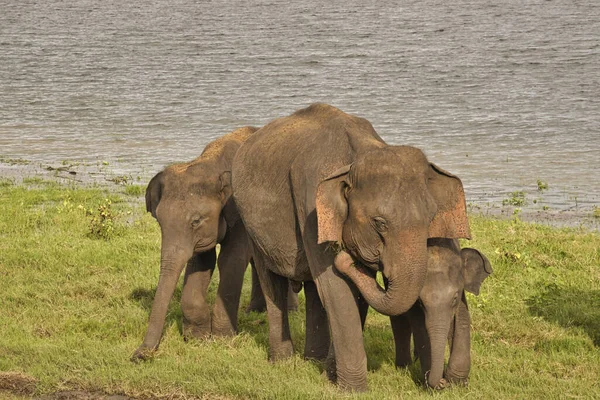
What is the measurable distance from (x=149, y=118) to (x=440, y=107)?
21.1 ft

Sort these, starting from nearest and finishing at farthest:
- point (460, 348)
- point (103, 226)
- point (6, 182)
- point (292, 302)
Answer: point (460, 348)
point (292, 302)
point (103, 226)
point (6, 182)

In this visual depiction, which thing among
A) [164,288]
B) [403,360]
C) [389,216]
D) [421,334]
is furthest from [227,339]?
[389,216]

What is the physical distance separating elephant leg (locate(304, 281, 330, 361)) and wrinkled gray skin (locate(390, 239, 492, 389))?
2.29 feet

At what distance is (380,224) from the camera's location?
7.00 m

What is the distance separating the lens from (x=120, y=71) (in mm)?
32719

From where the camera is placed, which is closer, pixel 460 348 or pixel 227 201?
pixel 460 348

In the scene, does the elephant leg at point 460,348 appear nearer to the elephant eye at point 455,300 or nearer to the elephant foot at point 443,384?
the elephant foot at point 443,384

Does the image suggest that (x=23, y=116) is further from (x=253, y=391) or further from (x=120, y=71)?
(x=253, y=391)

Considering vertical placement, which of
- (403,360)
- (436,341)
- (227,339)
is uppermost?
(436,341)

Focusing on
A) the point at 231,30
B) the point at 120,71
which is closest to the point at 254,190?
the point at 120,71

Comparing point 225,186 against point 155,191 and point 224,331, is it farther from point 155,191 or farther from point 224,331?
point 224,331

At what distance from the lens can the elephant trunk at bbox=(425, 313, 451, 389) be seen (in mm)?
7188

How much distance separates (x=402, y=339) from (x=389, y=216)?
1.67 m

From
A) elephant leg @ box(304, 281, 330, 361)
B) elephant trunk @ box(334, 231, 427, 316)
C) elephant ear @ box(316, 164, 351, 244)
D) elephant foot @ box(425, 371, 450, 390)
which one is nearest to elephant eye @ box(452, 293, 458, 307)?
elephant trunk @ box(334, 231, 427, 316)
